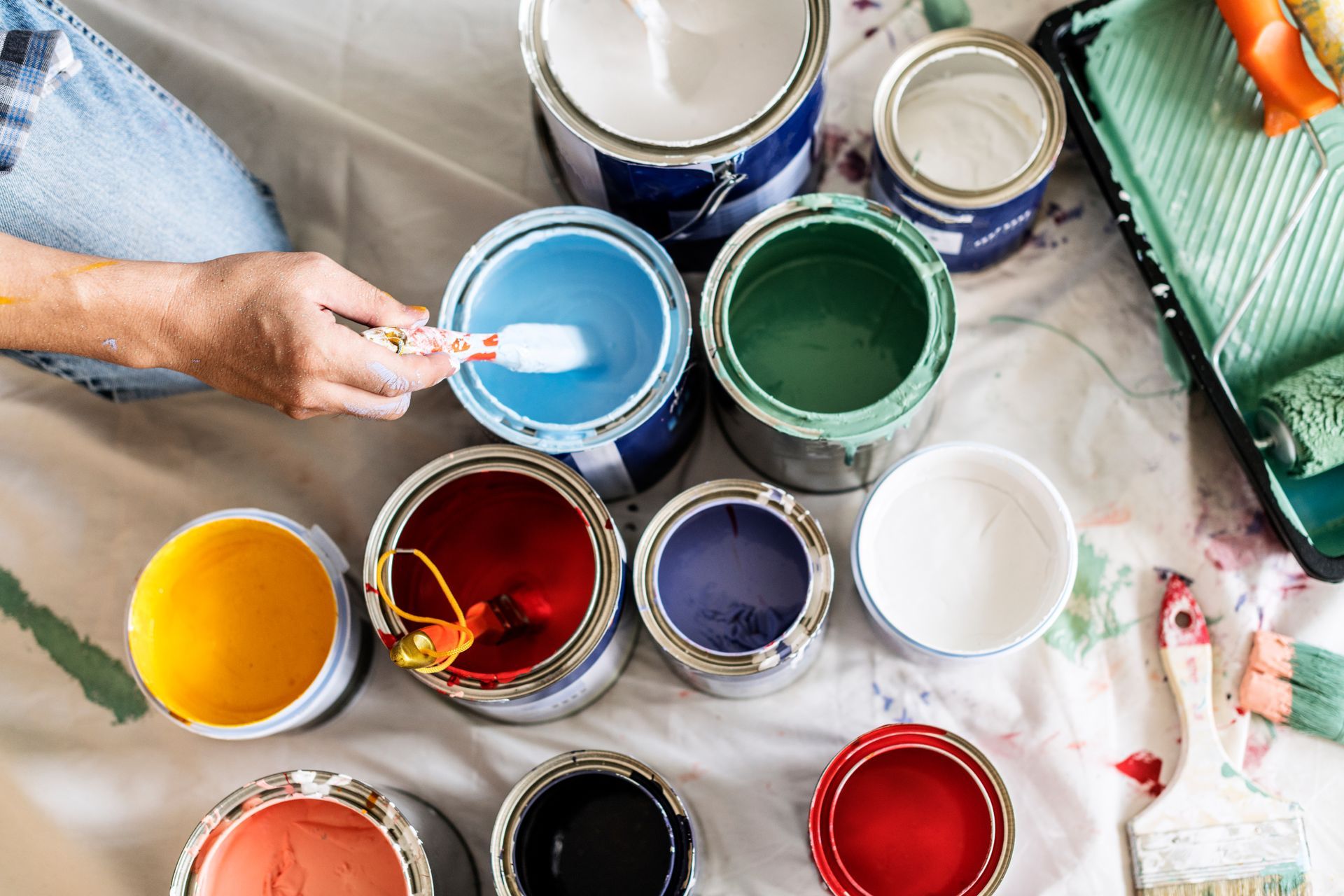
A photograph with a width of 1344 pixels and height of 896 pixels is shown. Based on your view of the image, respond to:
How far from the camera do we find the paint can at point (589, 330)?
1093 mm

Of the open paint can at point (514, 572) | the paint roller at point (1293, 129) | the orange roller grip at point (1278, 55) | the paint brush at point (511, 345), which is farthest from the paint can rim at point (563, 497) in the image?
the orange roller grip at point (1278, 55)

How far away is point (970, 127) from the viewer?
1333mm

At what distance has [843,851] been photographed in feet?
3.71

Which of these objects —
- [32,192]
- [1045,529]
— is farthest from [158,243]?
[1045,529]

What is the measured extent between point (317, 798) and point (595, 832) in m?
0.30

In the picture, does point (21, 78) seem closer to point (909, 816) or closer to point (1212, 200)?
point (909, 816)

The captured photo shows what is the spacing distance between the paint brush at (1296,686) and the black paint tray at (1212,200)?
0.11 metres

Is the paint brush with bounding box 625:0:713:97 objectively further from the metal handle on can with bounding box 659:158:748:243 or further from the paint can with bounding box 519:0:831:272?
the metal handle on can with bounding box 659:158:748:243

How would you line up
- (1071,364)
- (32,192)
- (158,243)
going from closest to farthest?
(32,192), (158,243), (1071,364)

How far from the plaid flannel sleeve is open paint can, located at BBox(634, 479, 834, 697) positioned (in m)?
0.76

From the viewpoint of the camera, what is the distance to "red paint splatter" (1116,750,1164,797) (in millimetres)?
1208

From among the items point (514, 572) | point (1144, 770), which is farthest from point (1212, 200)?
point (514, 572)

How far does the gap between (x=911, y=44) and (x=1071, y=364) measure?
480mm

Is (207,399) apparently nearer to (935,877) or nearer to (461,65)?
(461,65)
